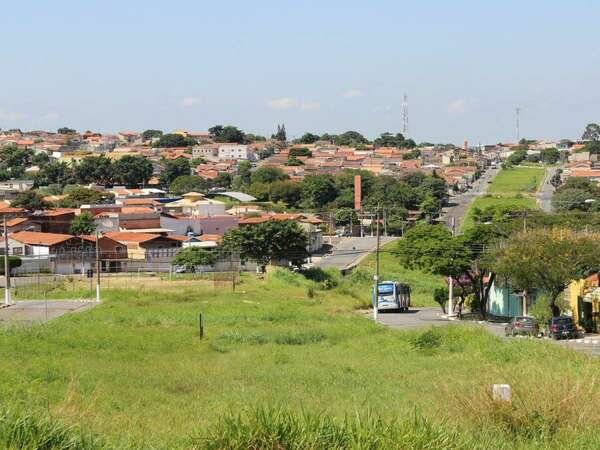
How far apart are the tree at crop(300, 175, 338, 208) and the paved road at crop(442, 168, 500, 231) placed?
12727 mm

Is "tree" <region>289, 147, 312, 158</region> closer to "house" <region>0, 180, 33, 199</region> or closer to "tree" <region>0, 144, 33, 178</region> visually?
"tree" <region>0, 144, 33, 178</region>

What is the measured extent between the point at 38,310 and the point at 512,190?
100 m

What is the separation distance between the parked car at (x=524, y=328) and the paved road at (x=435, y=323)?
32cm

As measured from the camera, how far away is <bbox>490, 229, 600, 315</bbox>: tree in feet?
108

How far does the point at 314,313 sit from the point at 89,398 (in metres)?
21.1

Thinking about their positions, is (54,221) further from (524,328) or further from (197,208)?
(524,328)

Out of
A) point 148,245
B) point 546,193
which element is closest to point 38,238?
point 148,245

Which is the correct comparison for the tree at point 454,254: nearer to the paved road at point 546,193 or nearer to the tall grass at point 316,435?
the tall grass at point 316,435

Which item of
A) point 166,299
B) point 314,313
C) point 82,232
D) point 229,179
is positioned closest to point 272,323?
point 314,313

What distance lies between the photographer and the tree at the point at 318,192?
345 feet

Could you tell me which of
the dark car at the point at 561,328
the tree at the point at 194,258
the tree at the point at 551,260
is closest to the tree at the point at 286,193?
the tree at the point at 194,258

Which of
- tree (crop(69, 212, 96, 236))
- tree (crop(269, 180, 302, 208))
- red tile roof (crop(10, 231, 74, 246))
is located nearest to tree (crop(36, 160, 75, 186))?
tree (crop(269, 180, 302, 208))

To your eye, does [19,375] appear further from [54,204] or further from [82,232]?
[54,204]

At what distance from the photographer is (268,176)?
119688mm
